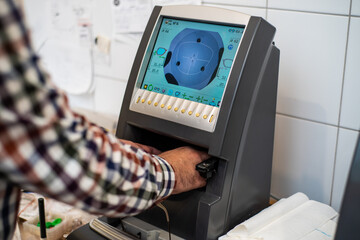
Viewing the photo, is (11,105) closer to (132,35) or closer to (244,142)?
(244,142)

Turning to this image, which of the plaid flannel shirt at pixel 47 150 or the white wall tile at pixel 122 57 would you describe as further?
the white wall tile at pixel 122 57

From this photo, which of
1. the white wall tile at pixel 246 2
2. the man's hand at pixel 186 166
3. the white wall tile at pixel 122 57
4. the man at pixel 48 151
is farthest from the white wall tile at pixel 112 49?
the man at pixel 48 151

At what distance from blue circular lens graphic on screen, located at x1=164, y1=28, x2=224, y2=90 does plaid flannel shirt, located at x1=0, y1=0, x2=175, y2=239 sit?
0.27 metres

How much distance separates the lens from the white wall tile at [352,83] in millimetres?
934

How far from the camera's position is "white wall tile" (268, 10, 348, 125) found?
0.97 meters

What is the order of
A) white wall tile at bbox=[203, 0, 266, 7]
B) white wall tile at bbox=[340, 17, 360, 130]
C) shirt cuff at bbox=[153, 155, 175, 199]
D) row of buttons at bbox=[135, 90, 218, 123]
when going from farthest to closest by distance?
white wall tile at bbox=[203, 0, 266, 7] < white wall tile at bbox=[340, 17, 360, 130] < row of buttons at bbox=[135, 90, 218, 123] < shirt cuff at bbox=[153, 155, 175, 199]

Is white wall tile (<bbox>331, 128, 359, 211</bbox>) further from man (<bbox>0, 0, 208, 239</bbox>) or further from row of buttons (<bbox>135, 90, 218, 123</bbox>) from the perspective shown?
man (<bbox>0, 0, 208, 239</bbox>)

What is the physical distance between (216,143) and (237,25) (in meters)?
0.24

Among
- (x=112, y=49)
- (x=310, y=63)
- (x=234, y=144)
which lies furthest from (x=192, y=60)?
(x=112, y=49)

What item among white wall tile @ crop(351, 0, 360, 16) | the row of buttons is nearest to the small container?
the row of buttons

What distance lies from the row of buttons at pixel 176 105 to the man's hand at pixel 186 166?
0.25 feet

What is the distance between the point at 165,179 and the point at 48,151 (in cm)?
26

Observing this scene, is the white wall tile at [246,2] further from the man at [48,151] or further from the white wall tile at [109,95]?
the man at [48,151]

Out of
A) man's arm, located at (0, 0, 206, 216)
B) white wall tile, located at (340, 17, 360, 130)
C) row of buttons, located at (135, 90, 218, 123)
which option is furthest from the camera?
white wall tile, located at (340, 17, 360, 130)
